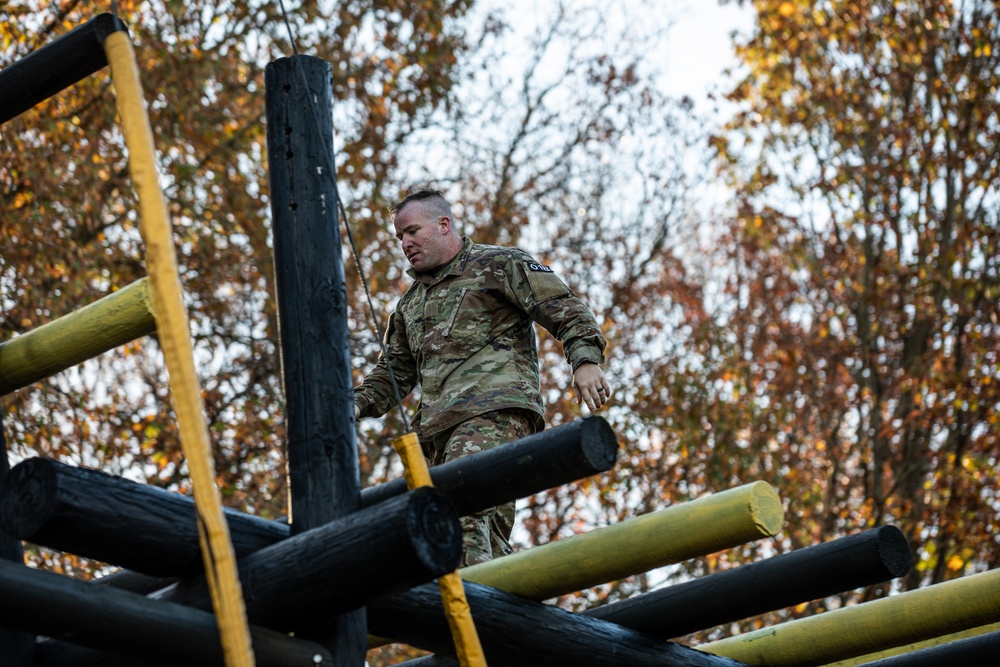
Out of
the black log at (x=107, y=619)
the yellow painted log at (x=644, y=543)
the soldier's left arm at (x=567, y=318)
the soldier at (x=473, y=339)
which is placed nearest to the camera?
the black log at (x=107, y=619)

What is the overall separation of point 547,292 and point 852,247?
12281 millimetres

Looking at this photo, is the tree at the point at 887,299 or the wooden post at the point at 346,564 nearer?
the wooden post at the point at 346,564

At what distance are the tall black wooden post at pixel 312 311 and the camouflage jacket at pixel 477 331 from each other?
2.77ft

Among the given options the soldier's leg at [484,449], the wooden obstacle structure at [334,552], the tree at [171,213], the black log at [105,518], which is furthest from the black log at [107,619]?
the tree at [171,213]

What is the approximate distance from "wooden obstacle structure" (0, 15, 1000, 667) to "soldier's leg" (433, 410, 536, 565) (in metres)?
0.44

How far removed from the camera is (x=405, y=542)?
339 cm

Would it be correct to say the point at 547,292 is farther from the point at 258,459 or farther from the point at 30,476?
the point at 258,459

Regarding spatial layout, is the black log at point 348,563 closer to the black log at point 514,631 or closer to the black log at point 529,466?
the black log at point 529,466

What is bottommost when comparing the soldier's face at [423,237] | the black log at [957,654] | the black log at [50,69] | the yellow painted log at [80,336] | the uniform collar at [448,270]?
the black log at [957,654]

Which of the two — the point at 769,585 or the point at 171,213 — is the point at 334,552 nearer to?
Answer: the point at 769,585

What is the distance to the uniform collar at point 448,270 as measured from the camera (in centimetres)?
A: 541

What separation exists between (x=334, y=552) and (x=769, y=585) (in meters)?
1.67

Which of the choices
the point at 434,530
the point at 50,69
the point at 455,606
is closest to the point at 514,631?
the point at 455,606

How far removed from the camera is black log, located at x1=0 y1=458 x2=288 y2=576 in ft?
11.0
